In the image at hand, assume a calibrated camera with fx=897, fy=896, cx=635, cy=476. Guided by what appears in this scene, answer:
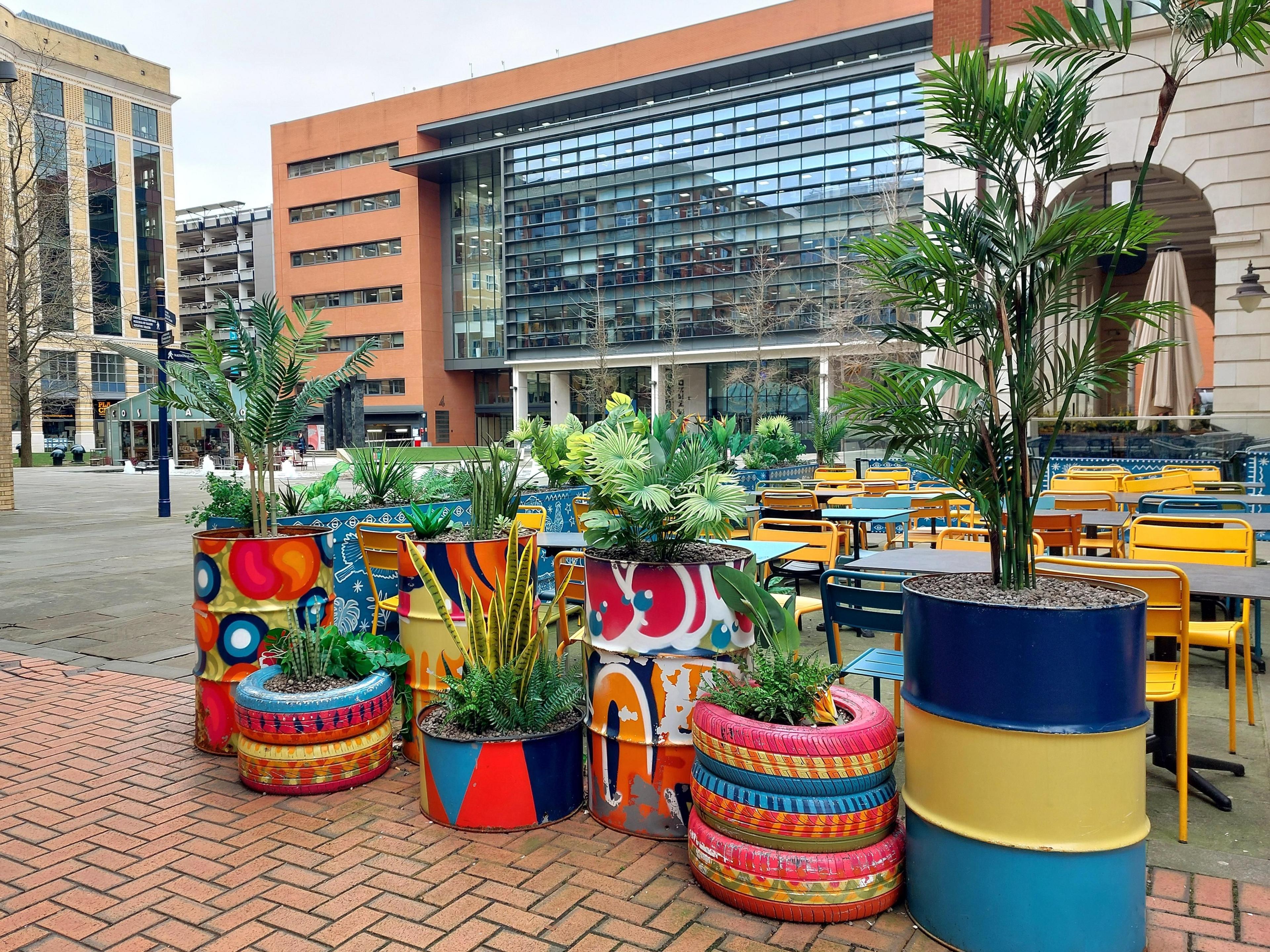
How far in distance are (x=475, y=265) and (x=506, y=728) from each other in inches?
2386

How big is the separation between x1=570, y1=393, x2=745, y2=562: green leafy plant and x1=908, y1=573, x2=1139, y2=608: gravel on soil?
0.85m

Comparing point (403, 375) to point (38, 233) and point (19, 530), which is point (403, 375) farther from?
point (19, 530)

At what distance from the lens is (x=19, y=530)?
1578 centimetres

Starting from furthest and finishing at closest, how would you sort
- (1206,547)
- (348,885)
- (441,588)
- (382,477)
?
(382,477) < (1206,547) < (441,588) < (348,885)

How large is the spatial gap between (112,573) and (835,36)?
45.3 meters

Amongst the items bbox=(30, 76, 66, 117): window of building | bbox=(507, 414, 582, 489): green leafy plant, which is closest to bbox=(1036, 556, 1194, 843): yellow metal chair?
bbox=(507, 414, 582, 489): green leafy plant

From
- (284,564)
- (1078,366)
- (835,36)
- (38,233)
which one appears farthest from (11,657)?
(835,36)

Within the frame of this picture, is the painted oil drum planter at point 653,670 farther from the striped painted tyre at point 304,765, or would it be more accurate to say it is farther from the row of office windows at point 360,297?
the row of office windows at point 360,297

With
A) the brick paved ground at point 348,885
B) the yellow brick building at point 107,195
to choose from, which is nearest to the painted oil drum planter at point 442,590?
the brick paved ground at point 348,885

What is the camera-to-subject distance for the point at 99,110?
61250 mm

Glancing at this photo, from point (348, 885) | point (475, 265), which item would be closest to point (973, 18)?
point (348, 885)

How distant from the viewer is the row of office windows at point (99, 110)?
56.5m

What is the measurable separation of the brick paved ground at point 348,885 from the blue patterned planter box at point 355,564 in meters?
1.87

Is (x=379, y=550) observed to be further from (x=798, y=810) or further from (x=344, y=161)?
(x=344, y=161)
